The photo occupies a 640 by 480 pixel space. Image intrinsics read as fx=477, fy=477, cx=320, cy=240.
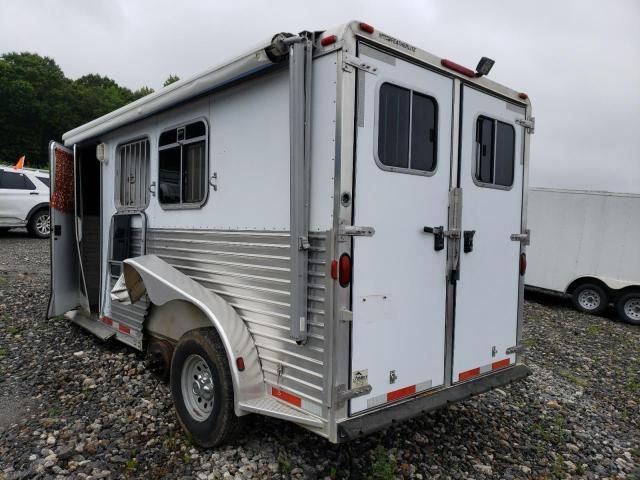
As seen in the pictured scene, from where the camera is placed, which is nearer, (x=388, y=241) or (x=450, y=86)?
(x=388, y=241)

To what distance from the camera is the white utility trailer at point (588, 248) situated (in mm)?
8828

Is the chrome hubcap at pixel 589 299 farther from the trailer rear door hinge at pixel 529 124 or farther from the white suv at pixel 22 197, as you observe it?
the white suv at pixel 22 197

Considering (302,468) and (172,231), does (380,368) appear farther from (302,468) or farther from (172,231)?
(172,231)

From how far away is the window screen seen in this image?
11656 mm

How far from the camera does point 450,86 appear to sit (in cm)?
323

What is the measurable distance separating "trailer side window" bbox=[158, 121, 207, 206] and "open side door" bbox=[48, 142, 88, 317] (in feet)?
7.25

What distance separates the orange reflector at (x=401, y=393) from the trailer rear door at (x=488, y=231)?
456 mm

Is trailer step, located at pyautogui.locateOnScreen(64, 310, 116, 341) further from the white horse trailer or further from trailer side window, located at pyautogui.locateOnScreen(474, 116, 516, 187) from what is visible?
trailer side window, located at pyautogui.locateOnScreen(474, 116, 516, 187)

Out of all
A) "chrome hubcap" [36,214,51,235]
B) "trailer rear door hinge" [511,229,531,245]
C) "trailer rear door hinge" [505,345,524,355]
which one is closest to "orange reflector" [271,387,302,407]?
"trailer rear door hinge" [505,345,524,355]

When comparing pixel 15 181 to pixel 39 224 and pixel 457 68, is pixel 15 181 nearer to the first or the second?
pixel 39 224

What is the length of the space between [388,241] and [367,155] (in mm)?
529

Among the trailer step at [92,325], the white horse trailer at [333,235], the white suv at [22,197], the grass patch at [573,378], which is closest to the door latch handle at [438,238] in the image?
the white horse trailer at [333,235]

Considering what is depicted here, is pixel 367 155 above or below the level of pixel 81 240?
above

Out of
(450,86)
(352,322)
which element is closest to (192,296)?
(352,322)
